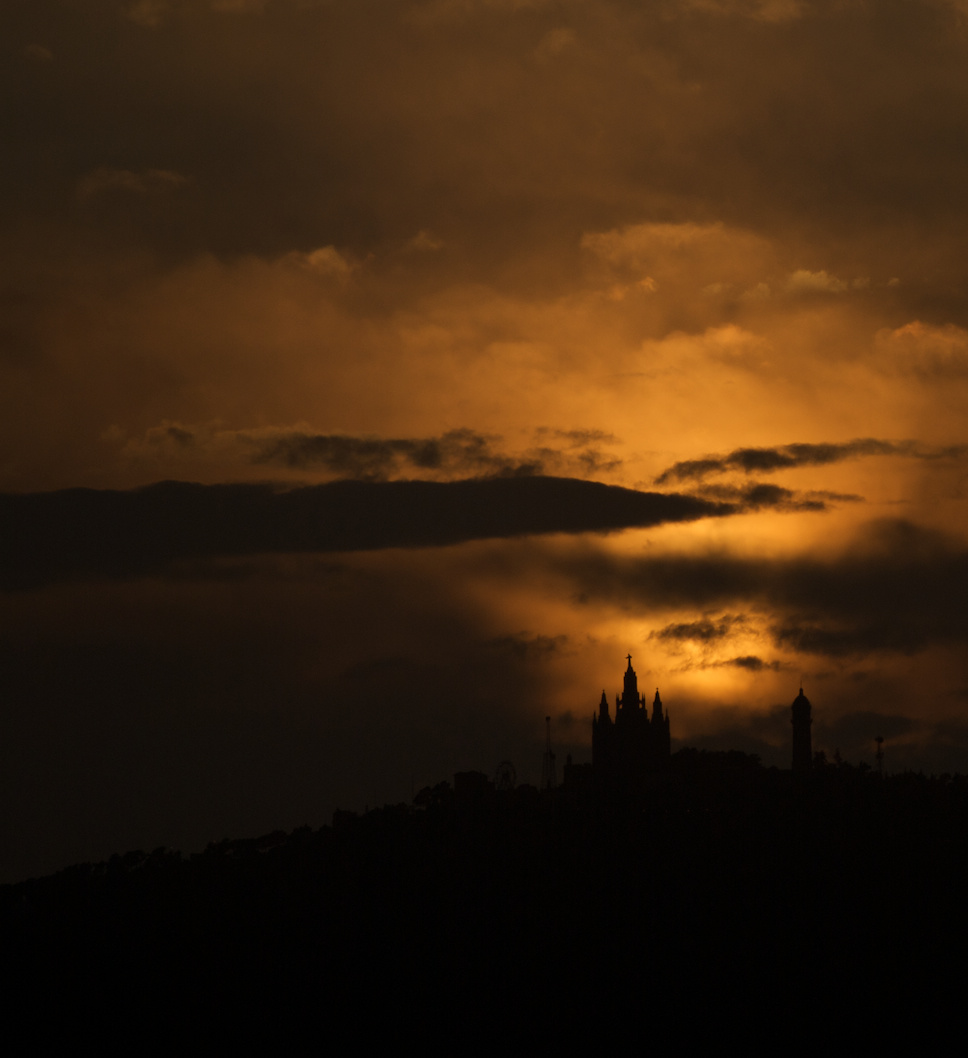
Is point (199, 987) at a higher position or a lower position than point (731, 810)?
lower

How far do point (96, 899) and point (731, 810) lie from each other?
83.6 metres

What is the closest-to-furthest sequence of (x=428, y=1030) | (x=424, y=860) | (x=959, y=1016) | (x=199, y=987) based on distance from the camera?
(x=959, y=1016), (x=428, y=1030), (x=199, y=987), (x=424, y=860)

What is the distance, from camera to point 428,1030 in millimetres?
136625

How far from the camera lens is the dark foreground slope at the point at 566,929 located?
13525cm

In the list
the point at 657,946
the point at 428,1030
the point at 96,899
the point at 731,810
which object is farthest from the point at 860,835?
the point at 96,899

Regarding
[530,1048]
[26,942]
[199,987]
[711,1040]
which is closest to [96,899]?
[26,942]

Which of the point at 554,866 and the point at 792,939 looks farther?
the point at 554,866

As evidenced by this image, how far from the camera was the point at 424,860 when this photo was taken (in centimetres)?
17675

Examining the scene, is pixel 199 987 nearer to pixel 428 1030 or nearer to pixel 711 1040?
pixel 428 1030

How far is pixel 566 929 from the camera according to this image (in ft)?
493

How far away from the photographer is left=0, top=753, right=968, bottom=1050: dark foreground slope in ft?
444

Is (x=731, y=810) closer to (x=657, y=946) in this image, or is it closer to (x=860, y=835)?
(x=860, y=835)

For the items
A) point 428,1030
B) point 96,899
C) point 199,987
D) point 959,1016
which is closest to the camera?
point 959,1016

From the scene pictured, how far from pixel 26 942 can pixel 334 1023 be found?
5011cm
